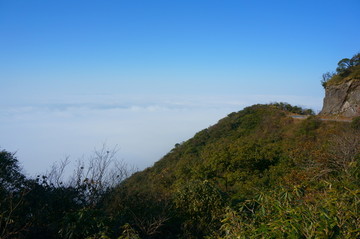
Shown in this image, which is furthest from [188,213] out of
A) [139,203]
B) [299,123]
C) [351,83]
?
[351,83]

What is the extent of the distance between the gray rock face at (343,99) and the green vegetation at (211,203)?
10.6m

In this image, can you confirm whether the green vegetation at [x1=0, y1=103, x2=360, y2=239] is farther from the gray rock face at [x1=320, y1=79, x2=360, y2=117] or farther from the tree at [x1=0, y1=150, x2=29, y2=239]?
the gray rock face at [x1=320, y1=79, x2=360, y2=117]

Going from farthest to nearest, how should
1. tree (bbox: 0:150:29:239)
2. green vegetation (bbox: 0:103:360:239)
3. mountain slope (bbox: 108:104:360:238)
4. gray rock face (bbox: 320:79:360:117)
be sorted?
gray rock face (bbox: 320:79:360:117), tree (bbox: 0:150:29:239), mountain slope (bbox: 108:104:360:238), green vegetation (bbox: 0:103:360:239)

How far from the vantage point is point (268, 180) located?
13844 mm

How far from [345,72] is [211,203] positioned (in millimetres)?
27138

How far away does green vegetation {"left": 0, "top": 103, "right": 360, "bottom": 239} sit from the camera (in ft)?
11.7

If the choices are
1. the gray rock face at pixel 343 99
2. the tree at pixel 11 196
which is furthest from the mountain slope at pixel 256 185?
the gray rock face at pixel 343 99

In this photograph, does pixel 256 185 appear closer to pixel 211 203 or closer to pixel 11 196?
pixel 211 203

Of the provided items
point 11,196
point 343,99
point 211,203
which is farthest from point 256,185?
Result: point 343,99

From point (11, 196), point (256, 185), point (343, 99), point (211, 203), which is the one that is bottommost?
point (256, 185)

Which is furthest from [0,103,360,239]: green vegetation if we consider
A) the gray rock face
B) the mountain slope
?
the gray rock face

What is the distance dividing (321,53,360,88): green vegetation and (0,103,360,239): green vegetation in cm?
1319

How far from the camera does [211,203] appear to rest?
23.7 ft

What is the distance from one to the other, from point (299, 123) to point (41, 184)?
21482 mm
